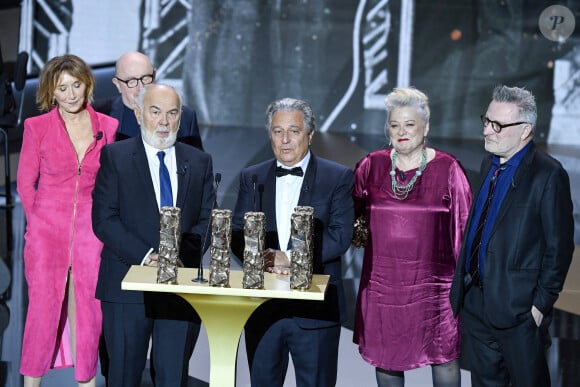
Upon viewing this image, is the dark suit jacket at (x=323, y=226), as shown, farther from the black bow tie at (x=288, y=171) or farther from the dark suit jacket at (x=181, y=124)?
the dark suit jacket at (x=181, y=124)

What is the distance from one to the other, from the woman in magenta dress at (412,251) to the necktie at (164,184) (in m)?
0.85

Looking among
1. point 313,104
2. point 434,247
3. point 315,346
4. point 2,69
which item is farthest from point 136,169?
point 313,104

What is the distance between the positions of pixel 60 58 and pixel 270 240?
1285 millimetres

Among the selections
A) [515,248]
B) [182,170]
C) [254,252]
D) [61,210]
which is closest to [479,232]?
[515,248]

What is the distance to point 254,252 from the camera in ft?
10.9

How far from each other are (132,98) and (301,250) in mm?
1688

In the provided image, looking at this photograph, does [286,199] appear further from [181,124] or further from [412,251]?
[181,124]

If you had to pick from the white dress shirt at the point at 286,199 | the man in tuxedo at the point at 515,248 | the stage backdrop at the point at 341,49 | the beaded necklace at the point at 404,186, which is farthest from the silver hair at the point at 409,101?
the stage backdrop at the point at 341,49

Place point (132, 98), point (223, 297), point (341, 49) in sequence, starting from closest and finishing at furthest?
1. point (223, 297)
2. point (132, 98)
3. point (341, 49)

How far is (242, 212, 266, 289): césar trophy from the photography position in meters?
3.31

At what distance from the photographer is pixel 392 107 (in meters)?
4.01

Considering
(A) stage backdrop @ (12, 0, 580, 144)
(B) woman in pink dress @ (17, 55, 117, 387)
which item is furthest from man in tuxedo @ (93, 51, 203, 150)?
(A) stage backdrop @ (12, 0, 580, 144)

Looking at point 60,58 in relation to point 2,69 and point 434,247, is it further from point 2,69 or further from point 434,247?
point 2,69

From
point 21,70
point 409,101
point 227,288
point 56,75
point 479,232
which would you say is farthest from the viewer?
point 21,70
